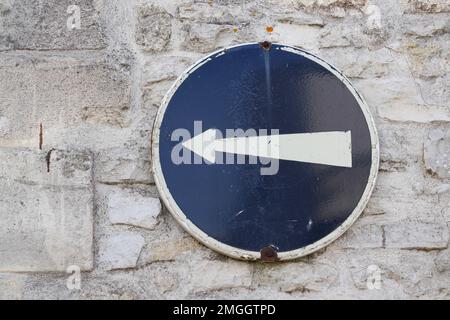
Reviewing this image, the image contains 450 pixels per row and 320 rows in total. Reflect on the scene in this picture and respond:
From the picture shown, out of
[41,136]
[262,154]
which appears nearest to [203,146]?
[262,154]

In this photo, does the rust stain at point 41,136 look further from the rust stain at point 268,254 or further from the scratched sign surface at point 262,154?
the rust stain at point 268,254

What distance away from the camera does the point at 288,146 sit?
6.26ft

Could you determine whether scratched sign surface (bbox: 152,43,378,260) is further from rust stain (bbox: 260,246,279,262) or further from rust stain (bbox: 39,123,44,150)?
rust stain (bbox: 39,123,44,150)

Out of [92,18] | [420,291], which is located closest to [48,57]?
[92,18]

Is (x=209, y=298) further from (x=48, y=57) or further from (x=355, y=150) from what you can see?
(x=48, y=57)

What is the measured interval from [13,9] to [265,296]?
95 centimetres

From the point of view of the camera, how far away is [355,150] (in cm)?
194

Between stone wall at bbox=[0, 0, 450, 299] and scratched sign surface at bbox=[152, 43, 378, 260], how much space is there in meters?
0.06

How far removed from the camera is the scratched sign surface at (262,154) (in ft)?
6.15

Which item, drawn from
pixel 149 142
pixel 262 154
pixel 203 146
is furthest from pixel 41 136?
pixel 262 154

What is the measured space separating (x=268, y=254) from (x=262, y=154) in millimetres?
238

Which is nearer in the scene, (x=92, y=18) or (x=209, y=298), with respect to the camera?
(x=209, y=298)

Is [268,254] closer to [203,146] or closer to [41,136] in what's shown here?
[203,146]

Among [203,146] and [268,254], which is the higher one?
[203,146]
